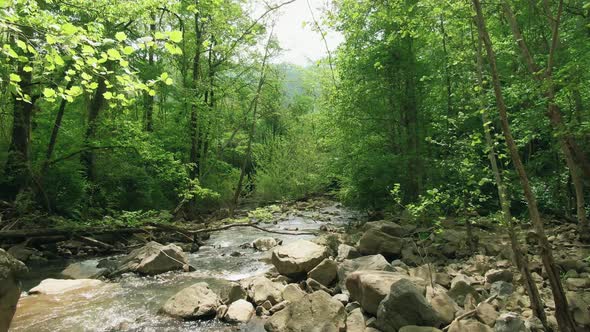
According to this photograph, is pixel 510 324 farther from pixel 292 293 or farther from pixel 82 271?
pixel 82 271

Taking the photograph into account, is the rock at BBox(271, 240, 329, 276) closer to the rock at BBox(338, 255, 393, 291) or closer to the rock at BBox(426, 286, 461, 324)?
the rock at BBox(338, 255, 393, 291)

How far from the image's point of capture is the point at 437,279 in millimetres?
7375

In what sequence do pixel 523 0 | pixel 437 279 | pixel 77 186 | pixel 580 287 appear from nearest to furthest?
pixel 580 287 → pixel 437 279 → pixel 523 0 → pixel 77 186

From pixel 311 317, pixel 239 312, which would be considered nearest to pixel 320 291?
pixel 311 317

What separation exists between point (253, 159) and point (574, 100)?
22379 mm

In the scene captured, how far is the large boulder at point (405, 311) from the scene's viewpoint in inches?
212

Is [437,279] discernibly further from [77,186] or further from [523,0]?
[77,186]

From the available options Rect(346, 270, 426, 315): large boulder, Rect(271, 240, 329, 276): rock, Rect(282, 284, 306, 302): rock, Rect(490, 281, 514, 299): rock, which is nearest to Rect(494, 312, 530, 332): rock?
Rect(346, 270, 426, 315): large boulder

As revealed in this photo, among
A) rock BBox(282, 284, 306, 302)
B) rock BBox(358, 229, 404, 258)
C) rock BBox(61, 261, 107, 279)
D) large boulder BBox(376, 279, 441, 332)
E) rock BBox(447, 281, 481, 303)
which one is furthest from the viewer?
rock BBox(358, 229, 404, 258)

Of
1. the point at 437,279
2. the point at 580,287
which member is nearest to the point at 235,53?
the point at 437,279

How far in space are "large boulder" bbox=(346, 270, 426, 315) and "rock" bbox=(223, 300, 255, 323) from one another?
5.91 ft

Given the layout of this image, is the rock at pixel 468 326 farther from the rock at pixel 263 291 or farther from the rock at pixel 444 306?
the rock at pixel 263 291

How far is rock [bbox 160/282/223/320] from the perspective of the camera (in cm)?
661

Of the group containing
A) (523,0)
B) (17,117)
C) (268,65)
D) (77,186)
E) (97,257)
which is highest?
(268,65)
